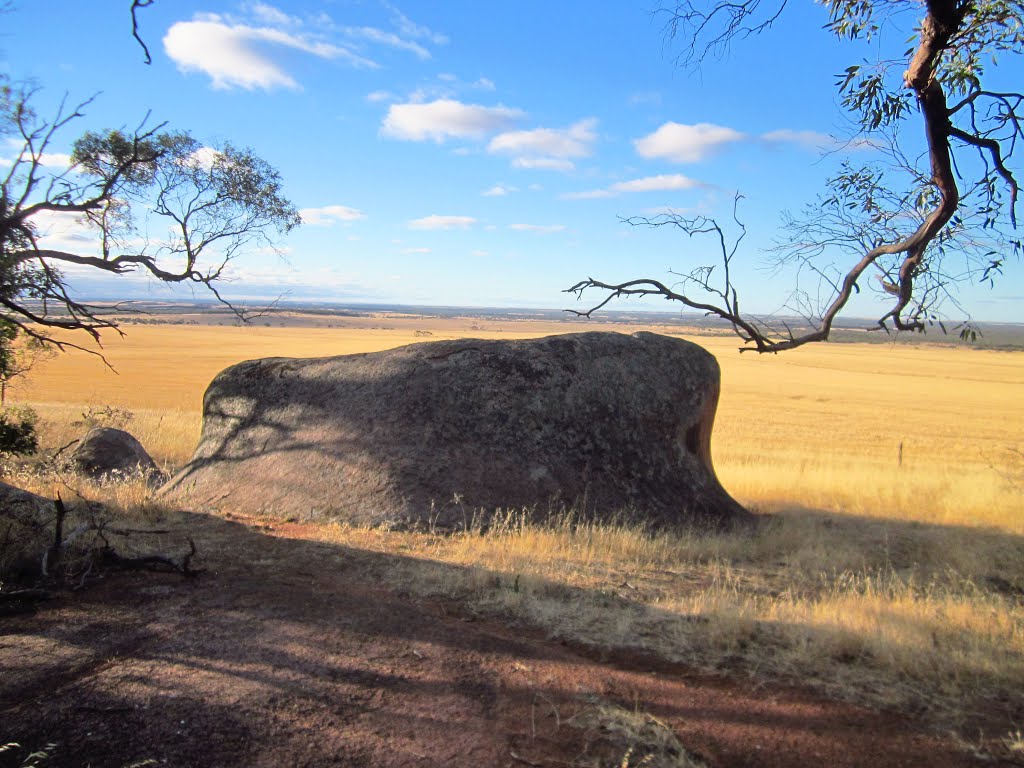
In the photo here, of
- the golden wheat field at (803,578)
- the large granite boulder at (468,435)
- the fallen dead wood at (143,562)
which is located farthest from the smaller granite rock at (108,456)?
the fallen dead wood at (143,562)

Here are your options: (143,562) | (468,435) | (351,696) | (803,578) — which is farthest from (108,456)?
(803,578)

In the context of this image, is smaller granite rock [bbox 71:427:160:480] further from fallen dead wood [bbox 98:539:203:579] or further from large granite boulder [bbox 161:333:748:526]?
fallen dead wood [bbox 98:539:203:579]

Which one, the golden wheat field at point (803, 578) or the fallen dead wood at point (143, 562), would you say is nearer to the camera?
the golden wheat field at point (803, 578)

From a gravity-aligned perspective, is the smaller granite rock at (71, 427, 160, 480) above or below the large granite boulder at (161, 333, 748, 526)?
below

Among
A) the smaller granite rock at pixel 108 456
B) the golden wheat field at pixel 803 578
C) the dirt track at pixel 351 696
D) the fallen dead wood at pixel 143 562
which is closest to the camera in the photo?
the dirt track at pixel 351 696

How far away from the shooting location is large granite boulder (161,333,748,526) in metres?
8.79

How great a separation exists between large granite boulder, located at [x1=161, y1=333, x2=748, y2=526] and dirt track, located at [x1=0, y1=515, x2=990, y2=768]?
3509mm

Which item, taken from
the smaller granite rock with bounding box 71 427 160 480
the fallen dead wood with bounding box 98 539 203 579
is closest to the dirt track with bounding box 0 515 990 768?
the fallen dead wood with bounding box 98 539 203 579

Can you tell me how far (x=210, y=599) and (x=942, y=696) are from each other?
4.89 m

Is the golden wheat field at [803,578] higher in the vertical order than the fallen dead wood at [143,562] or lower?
lower

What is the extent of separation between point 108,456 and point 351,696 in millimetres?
10957

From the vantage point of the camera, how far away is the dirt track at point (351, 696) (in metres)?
3.34

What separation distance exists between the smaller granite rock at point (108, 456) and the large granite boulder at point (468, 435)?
2930 mm

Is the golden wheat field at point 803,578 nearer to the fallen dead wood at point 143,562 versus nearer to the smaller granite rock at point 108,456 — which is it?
the fallen dead wood at point 143,562
